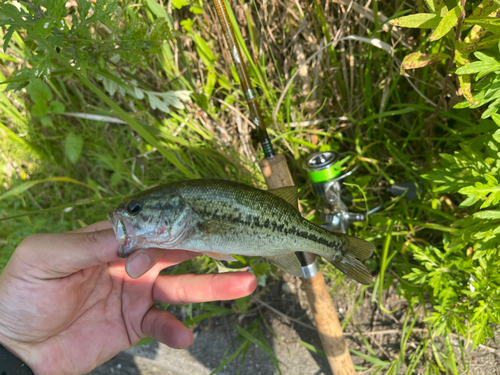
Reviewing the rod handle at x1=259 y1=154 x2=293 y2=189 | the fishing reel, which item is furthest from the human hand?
the fishing reel

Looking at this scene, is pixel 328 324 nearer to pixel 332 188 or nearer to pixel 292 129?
pixel 332 188

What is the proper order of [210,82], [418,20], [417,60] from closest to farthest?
[418,20]
[417,60]
[210,82]

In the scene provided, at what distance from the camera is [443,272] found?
2512mm

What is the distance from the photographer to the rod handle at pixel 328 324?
2676 millimetres

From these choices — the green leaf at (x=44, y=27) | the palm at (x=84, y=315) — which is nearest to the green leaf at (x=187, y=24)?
the green leaf at (x=44, y=27)

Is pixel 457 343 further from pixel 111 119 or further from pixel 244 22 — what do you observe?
pixel 111 119

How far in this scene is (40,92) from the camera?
11.3 feet

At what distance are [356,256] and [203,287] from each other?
1.13 metres

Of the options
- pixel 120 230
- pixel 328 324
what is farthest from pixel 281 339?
pixel 120 230

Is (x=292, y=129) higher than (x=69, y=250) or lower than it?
lower

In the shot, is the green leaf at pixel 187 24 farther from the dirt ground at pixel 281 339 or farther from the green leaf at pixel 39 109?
the dirt ground at pixel 281 339

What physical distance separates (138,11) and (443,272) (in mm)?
3416

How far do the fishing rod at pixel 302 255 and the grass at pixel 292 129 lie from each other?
0.36 meters

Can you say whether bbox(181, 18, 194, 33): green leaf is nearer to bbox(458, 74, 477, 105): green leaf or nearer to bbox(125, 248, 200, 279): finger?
bbox(125, 248, 200, 279): finger
